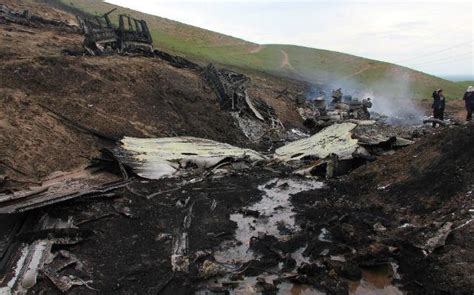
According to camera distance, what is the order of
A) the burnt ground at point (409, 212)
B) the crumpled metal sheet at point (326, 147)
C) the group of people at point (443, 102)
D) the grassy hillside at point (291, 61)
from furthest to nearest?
1. the grassy hillside at point (291, 61)
2. the group of people at point (443, 102)
3. the crumpled metal sheet at point (326, 147)
4. the burnt ground at point (409, 212)

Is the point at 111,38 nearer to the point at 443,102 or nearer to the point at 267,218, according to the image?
the point at 443,102

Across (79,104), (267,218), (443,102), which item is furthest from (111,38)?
(267,218)

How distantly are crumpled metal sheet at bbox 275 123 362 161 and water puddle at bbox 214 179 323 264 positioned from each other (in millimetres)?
1801

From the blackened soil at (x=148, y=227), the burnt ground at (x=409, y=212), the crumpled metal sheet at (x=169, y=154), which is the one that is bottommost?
the blackened soil at (x=148, y=227)

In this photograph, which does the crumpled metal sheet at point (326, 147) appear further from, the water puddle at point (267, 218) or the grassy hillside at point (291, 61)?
the grassy hillside at point (291, 61)

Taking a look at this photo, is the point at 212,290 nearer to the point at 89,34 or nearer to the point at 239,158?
the point at 239,158

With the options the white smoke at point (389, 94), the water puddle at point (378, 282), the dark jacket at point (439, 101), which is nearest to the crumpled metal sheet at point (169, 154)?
the water puddle at point (378, 282)

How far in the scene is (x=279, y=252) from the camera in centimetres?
747

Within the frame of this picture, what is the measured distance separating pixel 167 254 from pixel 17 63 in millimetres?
11344

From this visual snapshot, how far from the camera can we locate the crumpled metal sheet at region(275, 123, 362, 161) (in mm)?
13148

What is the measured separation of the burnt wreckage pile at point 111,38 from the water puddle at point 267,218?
12.5m

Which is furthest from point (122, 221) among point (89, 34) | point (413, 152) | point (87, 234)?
point (89, 34)

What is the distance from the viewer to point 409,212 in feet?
28.6

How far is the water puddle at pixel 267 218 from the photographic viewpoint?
7.66 metres
